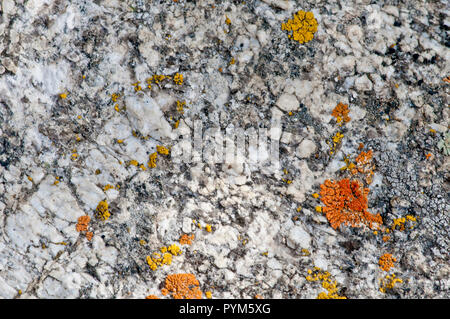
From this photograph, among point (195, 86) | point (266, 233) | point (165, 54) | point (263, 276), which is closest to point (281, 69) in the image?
point (195, 86)

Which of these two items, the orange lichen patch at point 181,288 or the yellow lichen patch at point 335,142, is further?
the yellow lichen patch at point 335,142

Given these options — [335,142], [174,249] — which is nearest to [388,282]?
[335,142]

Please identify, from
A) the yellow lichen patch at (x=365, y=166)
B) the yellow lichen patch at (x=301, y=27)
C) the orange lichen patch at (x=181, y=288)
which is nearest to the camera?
the orange lichen patch at (x=181, y=288)

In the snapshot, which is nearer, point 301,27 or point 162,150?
point 162,150

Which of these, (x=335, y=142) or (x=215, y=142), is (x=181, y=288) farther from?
(x=335, y=142)

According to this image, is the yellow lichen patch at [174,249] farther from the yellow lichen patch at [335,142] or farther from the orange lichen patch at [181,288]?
the yellow lichen patch at [335,142]

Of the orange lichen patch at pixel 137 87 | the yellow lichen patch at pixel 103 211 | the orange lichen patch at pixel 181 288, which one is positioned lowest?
the orange lichen patch at pixel 181 288

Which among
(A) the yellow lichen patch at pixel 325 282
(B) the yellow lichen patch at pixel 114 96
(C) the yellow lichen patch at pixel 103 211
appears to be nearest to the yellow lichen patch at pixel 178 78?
(B) the yellow lichen patch at pixel 114 96
